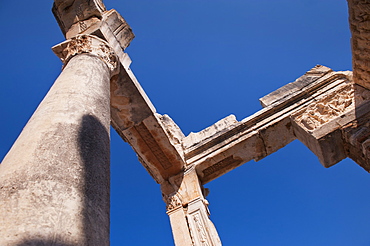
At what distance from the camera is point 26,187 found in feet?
8.83

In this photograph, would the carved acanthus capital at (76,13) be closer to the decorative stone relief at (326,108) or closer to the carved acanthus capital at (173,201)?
the carved acanthus capital at (173,201)

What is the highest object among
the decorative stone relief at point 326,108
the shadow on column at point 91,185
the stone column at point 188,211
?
the decorative stone relief at point 326,108

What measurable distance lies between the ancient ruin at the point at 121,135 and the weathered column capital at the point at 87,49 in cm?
3

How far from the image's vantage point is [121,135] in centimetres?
880

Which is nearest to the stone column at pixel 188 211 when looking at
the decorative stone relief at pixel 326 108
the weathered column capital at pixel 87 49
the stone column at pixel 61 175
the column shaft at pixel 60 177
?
the decorative stone relief at pixel 326 108

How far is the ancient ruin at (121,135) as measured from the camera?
2.66m

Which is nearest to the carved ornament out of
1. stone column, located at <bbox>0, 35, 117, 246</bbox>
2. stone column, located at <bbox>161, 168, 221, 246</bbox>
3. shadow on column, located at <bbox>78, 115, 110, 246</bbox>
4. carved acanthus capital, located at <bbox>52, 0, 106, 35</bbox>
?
stone column, located at <bbox>161, 168, 221, 246</bbox>

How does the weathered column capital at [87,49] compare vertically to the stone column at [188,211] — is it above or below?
above

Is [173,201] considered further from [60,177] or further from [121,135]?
[60,177]

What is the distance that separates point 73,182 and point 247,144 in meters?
6.84

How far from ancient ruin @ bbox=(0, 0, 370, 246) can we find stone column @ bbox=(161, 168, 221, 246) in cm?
3

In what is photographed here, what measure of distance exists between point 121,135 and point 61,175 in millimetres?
5966

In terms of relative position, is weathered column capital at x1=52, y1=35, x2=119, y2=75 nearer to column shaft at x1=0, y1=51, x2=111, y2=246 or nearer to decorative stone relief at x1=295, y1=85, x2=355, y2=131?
column shaft at x1=0, y1=51, x2=111, y2=246

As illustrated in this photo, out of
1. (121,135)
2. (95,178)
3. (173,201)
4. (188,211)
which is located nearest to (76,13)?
(121,135)
